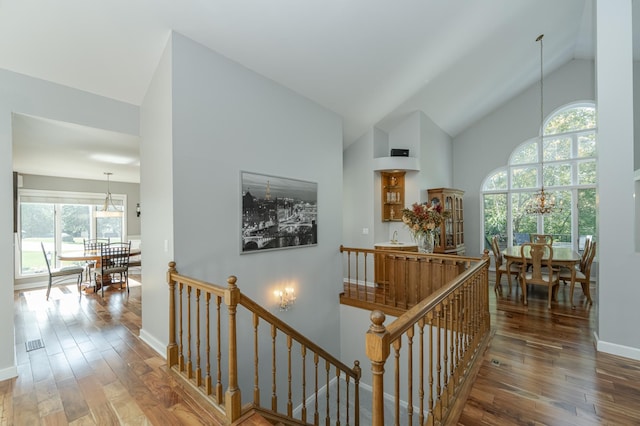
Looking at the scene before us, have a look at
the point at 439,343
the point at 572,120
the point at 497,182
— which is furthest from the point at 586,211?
the point at 439,343

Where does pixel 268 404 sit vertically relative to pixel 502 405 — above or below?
below

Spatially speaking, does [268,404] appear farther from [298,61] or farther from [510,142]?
[510,142]

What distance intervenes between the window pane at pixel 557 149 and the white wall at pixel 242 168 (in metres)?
5.73

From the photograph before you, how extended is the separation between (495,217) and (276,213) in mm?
6436

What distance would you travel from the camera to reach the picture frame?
137 inches

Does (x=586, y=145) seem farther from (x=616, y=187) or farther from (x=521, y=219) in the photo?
(x=616, y=187)

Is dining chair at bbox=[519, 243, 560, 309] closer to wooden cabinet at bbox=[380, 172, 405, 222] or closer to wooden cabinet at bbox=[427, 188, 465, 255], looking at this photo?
wooden cabinet at bbox=[427, 188, 465, 255]

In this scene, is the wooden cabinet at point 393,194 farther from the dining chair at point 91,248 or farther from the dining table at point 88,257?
the dining chair at point 91,248

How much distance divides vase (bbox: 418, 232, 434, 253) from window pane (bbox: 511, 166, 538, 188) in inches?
180

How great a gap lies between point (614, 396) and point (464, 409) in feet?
4.23

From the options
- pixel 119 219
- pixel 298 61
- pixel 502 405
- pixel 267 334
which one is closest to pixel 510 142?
pixel 298 61

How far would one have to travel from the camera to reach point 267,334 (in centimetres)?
368

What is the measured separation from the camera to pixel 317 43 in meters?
3.49

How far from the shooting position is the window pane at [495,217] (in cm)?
748
